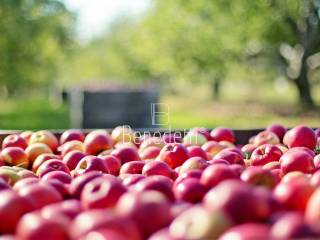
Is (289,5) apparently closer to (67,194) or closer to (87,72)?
(67,194)

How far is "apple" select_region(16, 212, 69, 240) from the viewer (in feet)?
4.95

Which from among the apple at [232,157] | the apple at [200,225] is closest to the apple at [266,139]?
the apple at [232,157]

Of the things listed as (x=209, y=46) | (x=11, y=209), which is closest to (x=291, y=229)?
(x=11, y=209)

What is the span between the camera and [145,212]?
1618 mm

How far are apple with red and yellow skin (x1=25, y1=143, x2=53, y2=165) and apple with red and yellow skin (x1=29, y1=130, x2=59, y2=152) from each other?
0.83ft

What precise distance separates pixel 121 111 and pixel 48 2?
59.0 feet

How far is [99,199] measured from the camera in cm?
181

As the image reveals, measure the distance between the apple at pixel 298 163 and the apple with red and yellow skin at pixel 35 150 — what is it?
153cm

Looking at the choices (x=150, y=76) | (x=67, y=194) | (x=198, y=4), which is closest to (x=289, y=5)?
(x=198, y=4)

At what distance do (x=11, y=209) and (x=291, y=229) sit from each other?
2.78ft

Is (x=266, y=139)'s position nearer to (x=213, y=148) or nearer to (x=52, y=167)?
(x=213, y=148)

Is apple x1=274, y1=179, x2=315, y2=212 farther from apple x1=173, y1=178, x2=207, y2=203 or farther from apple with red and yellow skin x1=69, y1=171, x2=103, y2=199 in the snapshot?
apple with red and yellow skin x1=69, y1=171, x2=103, y2=199

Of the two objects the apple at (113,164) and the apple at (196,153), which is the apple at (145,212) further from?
the apple at (196,153)

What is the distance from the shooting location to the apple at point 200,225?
4.76 ft
